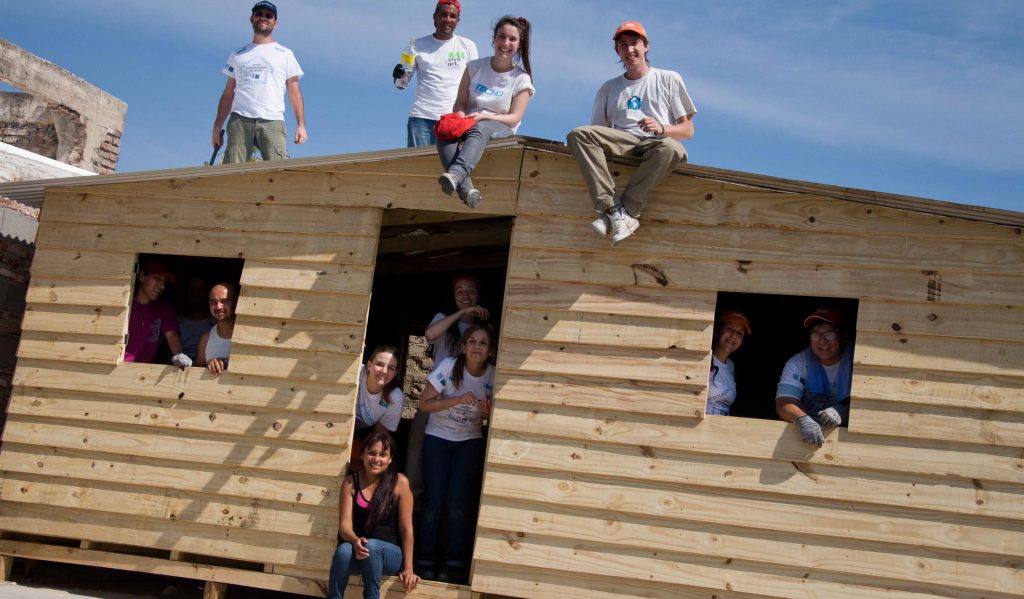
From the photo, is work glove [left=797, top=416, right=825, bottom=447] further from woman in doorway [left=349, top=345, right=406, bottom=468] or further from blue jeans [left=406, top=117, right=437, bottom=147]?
blue jeans [left=406, top=117, right=437, bottom=147]

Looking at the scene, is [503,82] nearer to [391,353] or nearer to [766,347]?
[391,353]

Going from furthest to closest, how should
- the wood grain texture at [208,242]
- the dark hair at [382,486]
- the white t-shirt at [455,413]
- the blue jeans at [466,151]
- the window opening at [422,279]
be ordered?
the window opening at [422,279] → the wood grain texture at [208,242] → the white t-shirt at [455,413] → the dark hair at [382,486] → the blue jeans at [466,151]

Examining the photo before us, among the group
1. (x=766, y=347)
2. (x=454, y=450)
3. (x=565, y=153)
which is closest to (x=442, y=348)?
(x=454, y=450)

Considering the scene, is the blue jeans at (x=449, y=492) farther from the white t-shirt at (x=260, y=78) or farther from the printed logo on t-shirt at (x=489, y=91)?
the white t-shirt at (x=260, y=78)

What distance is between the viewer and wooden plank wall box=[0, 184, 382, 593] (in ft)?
22.1

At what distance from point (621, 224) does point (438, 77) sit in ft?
8.25

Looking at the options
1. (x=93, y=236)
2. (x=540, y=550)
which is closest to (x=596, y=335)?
(x=540, y=550)

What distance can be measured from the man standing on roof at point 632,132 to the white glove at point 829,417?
1.59m

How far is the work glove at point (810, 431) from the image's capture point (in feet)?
19.5

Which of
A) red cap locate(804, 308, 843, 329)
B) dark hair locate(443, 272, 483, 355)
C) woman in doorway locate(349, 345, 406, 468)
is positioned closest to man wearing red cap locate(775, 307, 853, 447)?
red cap locate(804, 308, 843, 329)

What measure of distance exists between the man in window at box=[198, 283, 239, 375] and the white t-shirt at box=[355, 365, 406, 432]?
1.01 metres

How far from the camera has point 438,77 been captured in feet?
26.0

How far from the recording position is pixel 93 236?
7418 millimetres

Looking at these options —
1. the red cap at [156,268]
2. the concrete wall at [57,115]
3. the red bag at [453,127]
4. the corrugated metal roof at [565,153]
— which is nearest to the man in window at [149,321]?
the red cap at [156,268]
